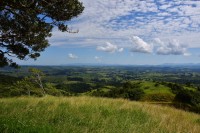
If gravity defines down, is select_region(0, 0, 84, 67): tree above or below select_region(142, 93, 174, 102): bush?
above

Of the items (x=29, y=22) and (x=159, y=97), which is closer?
(x=29, y=22)

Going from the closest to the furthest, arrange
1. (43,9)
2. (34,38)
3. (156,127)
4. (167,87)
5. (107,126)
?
(107,126), (156,127), (43,9), (34,38), (167,87)

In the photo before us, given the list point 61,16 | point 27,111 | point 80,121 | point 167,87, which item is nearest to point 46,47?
point 61,16

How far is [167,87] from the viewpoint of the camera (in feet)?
240

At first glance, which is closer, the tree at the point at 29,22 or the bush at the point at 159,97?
the tree at the point at 29,22

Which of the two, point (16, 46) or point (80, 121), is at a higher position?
point (16, 46)

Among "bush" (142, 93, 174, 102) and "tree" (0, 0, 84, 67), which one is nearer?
"tree" (0, 0, 84, 67)

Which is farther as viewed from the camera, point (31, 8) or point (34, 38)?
point (34, 38)

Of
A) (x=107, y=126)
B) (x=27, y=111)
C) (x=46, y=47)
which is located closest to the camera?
(x=107, y=126)

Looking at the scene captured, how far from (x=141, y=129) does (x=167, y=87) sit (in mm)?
67425

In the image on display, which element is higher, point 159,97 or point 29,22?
point 29,22

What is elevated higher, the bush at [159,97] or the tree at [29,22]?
the tree at [29,22]

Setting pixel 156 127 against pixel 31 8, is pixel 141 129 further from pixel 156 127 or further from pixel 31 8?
pixel 31 8

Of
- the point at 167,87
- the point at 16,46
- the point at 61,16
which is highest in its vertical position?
the point at 61,16
